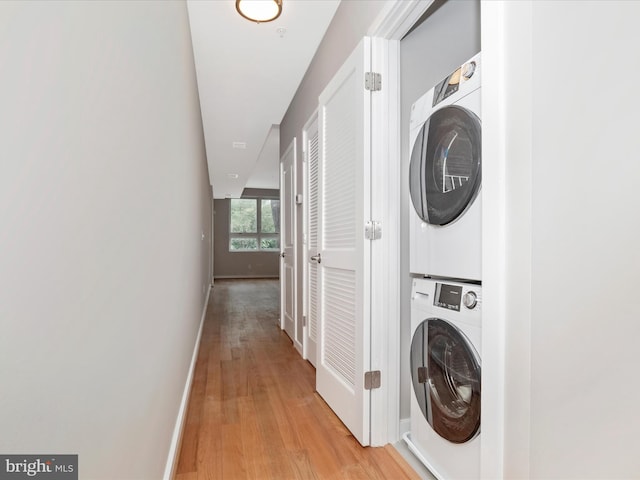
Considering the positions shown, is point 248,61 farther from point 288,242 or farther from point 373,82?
point 288,242

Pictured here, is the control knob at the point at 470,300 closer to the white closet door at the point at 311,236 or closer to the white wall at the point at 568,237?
the white wall at the point at 568,237

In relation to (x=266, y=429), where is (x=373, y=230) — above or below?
above

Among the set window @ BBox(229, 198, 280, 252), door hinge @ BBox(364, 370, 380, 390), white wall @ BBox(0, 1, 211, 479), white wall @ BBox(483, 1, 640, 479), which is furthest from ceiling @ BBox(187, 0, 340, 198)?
window @ BBox(229, 198, 280, 252)

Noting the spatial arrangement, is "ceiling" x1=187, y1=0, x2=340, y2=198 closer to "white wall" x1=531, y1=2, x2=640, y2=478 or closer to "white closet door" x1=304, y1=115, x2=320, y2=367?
"white closet door" x1=304, y1=115, x2=320, y2=367

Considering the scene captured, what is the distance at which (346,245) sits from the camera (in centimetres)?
208

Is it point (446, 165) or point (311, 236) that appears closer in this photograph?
point (446, 165)

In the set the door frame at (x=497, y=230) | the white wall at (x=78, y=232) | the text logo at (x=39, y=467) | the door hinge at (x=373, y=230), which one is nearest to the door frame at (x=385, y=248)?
the door hinge at (x=373, y=230)

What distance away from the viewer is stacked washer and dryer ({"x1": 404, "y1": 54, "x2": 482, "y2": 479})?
1.27m

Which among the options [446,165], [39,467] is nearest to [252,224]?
[446,165]

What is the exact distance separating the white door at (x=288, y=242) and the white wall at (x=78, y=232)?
8.79 ft

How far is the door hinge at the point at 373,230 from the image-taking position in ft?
5.87

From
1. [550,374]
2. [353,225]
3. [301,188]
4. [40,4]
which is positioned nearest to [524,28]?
[550,374]

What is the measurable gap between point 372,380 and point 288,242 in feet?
8.38

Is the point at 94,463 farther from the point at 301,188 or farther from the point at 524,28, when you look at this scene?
the point at 301,188
